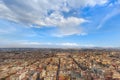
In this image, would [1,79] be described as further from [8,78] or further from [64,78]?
[64,78]

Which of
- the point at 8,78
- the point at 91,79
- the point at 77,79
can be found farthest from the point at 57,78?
the point at 8,78

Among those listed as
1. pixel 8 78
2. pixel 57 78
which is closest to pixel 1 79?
pixel 8 78

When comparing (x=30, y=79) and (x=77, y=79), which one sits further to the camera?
(x=30, y=79)

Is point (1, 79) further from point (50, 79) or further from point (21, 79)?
point (50, 79)

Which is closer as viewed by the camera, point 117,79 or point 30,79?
point 117,79

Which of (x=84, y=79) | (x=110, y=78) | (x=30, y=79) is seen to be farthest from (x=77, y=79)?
(x=30, y=79)

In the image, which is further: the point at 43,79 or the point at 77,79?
the point at 43,79

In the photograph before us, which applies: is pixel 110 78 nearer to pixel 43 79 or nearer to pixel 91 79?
pixel 91 79
